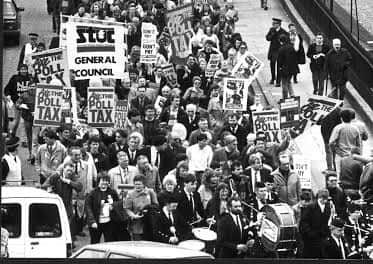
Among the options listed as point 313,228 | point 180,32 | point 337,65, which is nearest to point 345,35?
point 337,65

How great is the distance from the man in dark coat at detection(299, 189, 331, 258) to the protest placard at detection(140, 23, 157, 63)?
7388 millimetres

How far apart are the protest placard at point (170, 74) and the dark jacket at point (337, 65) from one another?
273 cm

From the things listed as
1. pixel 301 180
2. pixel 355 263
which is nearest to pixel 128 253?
pixel 355 263

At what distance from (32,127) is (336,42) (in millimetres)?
6137

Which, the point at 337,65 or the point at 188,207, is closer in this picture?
the point at 188,207

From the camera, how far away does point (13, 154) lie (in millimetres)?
17734

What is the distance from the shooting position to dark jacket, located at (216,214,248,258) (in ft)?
49.7

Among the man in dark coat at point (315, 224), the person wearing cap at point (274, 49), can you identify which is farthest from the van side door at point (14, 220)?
the person wearing cap at point (274, 49)

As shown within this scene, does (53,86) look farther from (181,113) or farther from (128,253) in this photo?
(128,253)

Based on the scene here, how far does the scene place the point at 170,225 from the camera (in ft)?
51.5

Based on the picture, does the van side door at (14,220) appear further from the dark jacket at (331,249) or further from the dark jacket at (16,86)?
the dark jacket at (16,86)

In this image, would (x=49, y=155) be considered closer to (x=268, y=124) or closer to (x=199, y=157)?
(x=199, y=157)

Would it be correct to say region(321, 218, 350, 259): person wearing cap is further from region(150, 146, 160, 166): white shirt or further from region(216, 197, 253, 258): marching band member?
region(150, 146, 160, 166): white shirt

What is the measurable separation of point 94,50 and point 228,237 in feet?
13.9
